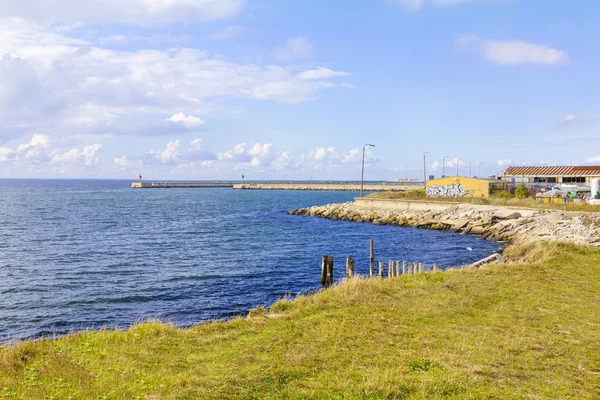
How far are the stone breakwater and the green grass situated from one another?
21266 millimetres

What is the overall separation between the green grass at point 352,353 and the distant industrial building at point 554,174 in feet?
247

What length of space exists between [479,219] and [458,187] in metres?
20.8


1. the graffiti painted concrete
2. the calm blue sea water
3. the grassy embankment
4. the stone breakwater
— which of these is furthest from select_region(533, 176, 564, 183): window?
the calm blue sea water

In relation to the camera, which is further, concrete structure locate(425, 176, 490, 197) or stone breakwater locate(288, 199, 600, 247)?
concrete structure locate(425, 176, 490, 197)

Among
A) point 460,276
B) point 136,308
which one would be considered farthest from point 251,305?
point 460,276

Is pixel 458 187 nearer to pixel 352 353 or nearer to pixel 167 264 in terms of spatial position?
pixel 167 264

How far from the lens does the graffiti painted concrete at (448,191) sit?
73.7m

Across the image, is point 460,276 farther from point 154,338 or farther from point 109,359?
point 109,359

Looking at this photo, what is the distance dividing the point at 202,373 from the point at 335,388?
9.21ft

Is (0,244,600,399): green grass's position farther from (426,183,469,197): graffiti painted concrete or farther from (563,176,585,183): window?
(563,176,585,183): window

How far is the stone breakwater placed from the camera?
38.2 metres

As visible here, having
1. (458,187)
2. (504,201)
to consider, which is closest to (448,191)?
(458,187)

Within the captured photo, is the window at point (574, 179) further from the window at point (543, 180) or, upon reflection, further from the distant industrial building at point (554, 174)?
the window at point (543, 180)

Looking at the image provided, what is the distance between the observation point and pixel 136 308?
23.5 meters
